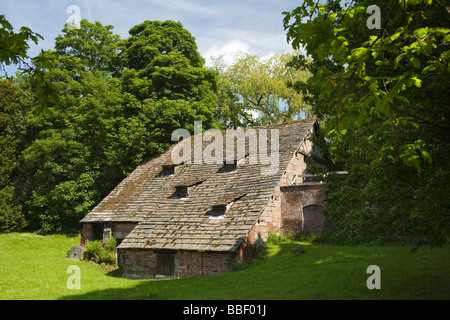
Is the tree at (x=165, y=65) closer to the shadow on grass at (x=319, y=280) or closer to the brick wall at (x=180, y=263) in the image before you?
the brick wall at (x=180, y=263)

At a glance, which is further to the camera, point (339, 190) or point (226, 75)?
point (226, 75)

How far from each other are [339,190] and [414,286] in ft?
11.1

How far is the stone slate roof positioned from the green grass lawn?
218 centimetres

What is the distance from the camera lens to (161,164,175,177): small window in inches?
993

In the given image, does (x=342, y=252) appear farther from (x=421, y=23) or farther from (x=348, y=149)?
(x=421, y=23)

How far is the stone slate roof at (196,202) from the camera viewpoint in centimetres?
1702

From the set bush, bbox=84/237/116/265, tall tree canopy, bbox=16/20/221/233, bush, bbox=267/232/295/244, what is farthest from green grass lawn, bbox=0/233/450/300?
tall tree canopy, bbox=16/20/221/233

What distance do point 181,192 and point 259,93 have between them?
2050cm

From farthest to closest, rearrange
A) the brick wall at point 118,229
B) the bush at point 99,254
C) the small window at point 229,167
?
the brick wall at point 118,229 < the small window at point 229,167 < the bush at point 99,254

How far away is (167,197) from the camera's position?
22047 millimetres

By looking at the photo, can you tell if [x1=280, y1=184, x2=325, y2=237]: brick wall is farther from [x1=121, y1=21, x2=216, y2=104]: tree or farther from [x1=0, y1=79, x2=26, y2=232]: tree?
[x1=0, y1=79, x2=26, y2=232]: tree

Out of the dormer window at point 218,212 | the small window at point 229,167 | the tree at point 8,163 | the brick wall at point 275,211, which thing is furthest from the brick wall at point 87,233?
the brick wall at point 275,211

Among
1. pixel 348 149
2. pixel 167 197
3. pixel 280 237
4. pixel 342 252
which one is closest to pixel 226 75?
pixel 167 197
